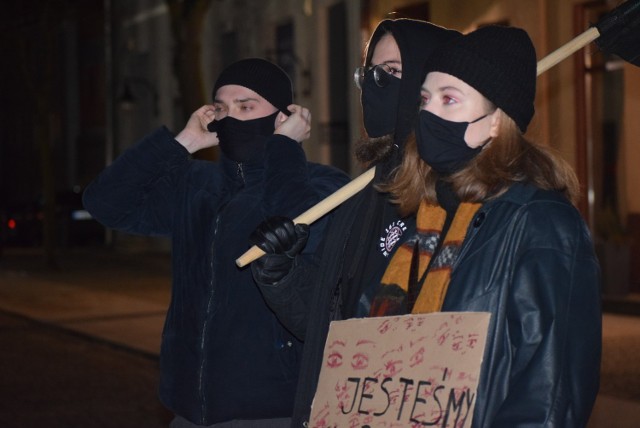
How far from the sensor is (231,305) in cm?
394

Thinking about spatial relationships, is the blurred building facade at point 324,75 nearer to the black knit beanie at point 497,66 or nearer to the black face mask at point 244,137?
the black knit beanie at point 497,66

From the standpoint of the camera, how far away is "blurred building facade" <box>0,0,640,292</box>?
14.8 meters

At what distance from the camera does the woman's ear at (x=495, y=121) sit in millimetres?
2789

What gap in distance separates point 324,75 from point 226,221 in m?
17.8

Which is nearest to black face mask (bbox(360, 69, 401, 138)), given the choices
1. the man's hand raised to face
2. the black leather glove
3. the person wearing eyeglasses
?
the person wearing eyeglasses

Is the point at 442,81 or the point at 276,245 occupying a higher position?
the point at 442,81

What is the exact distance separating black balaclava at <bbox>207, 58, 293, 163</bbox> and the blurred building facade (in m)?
0.51

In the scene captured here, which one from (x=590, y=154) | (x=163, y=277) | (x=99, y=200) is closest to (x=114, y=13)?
Result: (x=163, y=277)

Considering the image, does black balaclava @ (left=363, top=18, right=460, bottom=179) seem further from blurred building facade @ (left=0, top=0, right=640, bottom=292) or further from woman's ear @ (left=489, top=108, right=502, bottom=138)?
woman's ear @ (left=489, top=108, right=502, bottom=138)

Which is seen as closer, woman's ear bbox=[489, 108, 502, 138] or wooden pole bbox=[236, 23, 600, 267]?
woman's ear bbox=[489, 108, 502, 138]

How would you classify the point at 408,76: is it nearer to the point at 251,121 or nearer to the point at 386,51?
the point at 386,51

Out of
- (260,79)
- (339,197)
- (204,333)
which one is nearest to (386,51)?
(339,197)

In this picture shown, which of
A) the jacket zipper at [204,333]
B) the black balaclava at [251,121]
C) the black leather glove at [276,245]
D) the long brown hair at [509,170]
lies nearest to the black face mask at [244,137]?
the black balaclava at [251,121]

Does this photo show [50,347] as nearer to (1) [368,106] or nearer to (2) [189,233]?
(2) [189,233]
